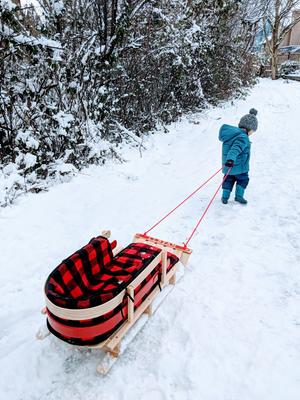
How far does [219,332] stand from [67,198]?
2899 millimetres

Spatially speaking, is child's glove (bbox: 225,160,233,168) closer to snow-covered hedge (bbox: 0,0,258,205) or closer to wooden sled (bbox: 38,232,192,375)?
wooden sled (bbox: 38,232,192,375)

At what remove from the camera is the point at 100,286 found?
7.89 ft

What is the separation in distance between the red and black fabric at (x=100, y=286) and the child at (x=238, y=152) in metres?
1.95

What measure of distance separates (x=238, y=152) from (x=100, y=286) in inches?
108

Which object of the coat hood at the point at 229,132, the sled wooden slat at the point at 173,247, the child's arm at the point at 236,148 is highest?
the coat hood at the point at 229,132

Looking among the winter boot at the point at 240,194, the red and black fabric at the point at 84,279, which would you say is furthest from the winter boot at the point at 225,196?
the red and black fabric at the point at 84,279

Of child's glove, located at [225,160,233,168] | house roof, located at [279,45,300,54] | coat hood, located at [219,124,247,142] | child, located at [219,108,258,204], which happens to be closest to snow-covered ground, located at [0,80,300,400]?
child, located at [219,108,258,204]

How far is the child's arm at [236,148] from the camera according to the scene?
411 cm

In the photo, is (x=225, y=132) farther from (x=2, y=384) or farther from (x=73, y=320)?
(x=2, y=384)

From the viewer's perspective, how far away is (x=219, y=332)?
240 cm

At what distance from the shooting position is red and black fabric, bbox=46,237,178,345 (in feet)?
6.26

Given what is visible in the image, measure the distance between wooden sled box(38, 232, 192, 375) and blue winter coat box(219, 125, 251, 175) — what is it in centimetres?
204

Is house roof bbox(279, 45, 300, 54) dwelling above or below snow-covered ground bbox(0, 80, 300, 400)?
above

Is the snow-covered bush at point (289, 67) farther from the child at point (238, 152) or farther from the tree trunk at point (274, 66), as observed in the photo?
the child at point (238, 152)
